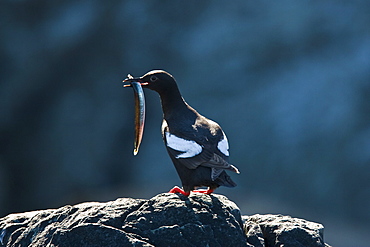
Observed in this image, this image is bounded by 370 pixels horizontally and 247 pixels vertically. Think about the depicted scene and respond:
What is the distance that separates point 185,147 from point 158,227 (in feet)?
2.19

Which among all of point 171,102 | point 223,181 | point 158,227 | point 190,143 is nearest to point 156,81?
point 171,102

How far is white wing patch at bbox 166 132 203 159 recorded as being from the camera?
176 inches

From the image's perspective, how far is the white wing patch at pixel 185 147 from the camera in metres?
4.47

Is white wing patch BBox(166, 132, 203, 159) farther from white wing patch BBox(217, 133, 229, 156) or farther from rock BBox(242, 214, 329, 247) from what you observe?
rock BBox(242, 214, 329, 247)

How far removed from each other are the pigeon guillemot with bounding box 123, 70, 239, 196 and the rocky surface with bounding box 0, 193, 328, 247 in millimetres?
193

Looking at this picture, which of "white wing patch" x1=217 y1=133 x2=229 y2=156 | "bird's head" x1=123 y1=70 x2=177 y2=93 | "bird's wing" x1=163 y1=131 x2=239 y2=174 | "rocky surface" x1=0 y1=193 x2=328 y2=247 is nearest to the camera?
"rocky surface" x1=0 y1=193 x2=328 y2=247

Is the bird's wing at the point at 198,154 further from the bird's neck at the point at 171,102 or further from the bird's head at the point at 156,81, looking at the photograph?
the bird's head at the point at 156,81

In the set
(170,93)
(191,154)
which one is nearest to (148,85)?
(170,93)

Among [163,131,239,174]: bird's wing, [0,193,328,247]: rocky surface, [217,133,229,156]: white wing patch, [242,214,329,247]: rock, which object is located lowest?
[0,193,328,247]: rocky surface

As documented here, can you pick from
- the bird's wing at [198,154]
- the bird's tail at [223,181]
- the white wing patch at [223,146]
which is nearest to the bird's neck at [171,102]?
the bird's wing at [198,154]

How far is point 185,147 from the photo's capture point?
450 centimetres

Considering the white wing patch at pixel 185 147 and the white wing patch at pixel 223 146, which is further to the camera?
the white wing patch at pixel 223 146

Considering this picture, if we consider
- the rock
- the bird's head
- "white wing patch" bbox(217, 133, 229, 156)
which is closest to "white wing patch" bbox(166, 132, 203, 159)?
"white wing patch" bbox(217, 133, 229, 156)

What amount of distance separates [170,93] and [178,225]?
1.21 metres
